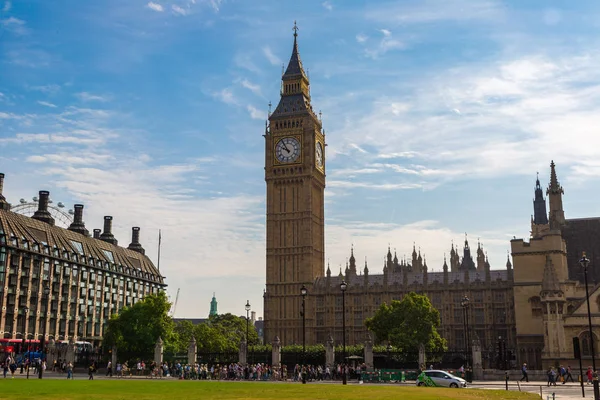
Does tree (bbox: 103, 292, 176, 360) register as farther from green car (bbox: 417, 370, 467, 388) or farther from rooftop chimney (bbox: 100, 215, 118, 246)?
rooftop chimney (bbox: 100, 215, 118, 246)

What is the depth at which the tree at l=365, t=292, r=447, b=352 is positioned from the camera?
257ft

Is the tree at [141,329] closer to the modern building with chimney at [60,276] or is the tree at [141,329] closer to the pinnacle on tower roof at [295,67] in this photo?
the modern building with chimney at [60,276]

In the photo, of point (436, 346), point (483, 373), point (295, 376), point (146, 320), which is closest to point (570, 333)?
point (483, 373)

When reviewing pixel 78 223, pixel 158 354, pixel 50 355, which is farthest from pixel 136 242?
pixel 158 354

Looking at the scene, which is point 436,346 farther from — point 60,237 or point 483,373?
point 60,237

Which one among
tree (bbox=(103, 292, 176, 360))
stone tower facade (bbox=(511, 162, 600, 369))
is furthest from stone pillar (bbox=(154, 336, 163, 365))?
stone tower facade (bbox=(511, 162, 600, 369))

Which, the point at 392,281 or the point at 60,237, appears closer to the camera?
the point at 60,237

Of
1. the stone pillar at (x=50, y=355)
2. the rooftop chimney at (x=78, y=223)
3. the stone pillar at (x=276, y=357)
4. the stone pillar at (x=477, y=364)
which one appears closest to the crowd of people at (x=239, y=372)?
the stone pillar at (x=276, y=357)

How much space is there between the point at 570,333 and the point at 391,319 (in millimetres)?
22344

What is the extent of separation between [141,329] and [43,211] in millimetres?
44044

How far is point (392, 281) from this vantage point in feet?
390

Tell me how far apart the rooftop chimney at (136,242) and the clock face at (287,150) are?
33.6 m

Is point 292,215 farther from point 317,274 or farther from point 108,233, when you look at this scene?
point 108,233

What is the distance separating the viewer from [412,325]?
79000 mm
